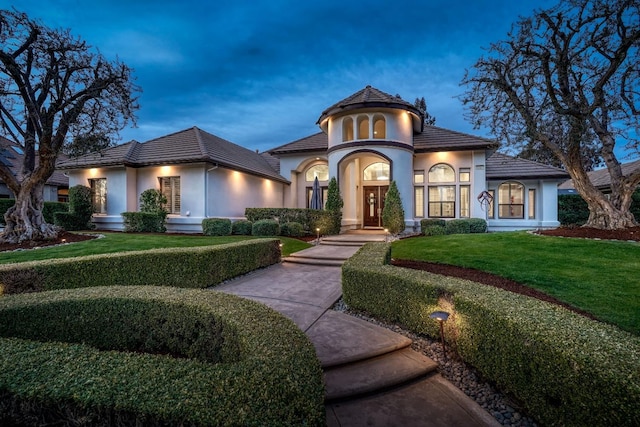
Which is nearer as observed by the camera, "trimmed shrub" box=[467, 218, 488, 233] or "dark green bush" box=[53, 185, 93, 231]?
"dark green bush" box=[53, 185, 93, 231]

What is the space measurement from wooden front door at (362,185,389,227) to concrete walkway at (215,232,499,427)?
1274cm

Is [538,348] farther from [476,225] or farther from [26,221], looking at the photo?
[26,221]

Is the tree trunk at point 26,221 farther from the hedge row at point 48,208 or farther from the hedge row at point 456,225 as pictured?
the hedge row at point 456,225

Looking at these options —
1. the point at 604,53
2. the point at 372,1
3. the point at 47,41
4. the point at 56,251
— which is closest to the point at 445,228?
the point at 604,53

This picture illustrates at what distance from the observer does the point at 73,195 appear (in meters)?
15.3

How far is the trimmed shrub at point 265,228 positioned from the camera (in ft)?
45.6

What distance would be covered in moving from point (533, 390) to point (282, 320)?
96.6 inches

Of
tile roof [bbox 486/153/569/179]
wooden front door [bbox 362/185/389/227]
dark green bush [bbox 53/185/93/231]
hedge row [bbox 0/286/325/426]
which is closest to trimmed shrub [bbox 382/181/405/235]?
wooden front door [bbox 362/185/389/227]

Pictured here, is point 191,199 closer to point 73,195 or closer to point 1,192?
point 73,195

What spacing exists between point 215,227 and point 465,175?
45.9 feet

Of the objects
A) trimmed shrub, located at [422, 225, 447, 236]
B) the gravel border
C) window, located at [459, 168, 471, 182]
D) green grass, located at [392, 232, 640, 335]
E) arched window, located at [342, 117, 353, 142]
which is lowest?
the gravel border

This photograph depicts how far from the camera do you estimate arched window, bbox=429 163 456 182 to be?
17.6 meters

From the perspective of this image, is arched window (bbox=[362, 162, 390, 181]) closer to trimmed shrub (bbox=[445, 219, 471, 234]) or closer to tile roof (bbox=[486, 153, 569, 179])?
trimmed shrub (bbox=[445, 219, 471, 234])

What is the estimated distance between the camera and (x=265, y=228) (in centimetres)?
1389
